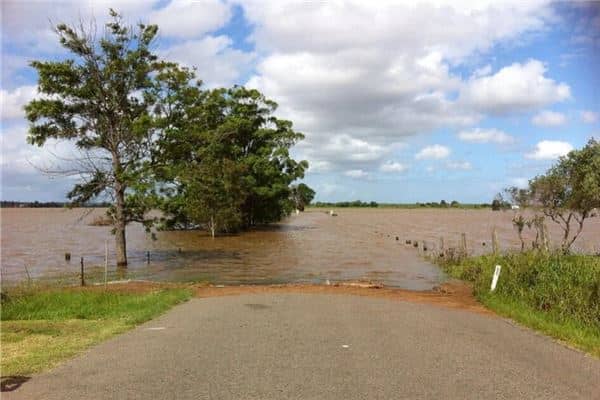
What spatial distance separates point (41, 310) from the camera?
43.4 ft

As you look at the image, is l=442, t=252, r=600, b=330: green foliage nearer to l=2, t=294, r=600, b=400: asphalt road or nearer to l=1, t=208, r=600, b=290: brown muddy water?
l=2, t=294, r=600, b=400: asphalt road

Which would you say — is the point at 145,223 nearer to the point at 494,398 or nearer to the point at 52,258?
the point at 52,258

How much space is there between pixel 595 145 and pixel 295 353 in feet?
63.5

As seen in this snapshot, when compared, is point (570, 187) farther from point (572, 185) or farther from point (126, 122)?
point (126, 122)

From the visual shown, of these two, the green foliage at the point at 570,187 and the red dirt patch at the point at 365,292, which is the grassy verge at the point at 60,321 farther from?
the green foliage at the point at 570,187

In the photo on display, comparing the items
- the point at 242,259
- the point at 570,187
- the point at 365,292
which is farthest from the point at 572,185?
the point at 242,259

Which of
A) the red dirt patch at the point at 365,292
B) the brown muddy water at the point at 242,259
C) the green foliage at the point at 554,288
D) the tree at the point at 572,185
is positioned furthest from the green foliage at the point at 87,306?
the tree at the point at 572,185

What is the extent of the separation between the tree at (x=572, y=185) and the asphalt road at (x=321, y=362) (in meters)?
12.4

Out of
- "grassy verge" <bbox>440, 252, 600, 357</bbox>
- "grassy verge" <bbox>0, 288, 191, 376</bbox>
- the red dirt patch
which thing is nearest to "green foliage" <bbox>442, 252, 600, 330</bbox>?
"grassy verge" <bbox>440, 252, 600, 357</bbox>

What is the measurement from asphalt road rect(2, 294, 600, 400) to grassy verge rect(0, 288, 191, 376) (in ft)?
1.63

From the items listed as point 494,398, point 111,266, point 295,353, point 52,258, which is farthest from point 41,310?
point 52,258

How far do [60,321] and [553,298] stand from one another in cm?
1110

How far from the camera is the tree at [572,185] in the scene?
21.8 m

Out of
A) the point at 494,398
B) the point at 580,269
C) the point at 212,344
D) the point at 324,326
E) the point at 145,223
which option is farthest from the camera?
the point at 145,223
